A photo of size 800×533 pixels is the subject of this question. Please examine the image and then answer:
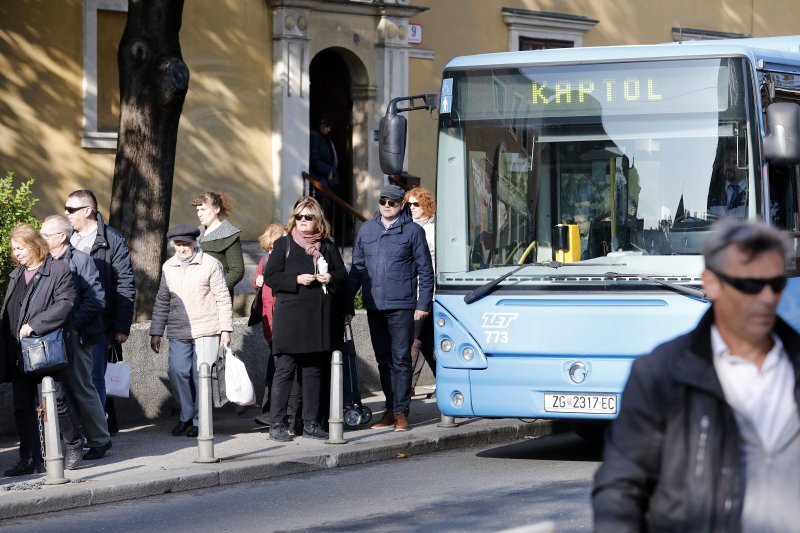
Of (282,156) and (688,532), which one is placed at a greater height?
(282,156)

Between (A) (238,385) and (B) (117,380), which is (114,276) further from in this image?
(A) (238,385)

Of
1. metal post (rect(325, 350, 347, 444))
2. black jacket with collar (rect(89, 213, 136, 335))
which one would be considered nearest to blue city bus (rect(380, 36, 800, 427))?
metal post (rect(325, 350, 347, 444))

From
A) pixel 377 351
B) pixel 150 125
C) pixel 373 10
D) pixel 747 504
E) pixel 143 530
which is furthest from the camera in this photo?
pixel 373 10

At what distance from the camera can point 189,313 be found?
11578mm

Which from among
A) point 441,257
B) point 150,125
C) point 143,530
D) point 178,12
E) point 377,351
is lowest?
point 143,530

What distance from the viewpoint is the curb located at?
29.6 feet

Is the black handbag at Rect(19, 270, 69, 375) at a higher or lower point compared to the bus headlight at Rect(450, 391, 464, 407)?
higher

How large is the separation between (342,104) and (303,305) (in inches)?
410

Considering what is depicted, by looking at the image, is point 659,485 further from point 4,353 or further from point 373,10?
point 373,10

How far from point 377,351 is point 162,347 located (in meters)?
1.85

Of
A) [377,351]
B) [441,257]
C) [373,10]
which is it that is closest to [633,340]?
[441,257]

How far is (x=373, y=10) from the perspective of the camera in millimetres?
20750

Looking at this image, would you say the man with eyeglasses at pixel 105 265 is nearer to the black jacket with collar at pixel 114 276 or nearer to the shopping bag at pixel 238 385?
the black jacket with collar at pixel 114 276

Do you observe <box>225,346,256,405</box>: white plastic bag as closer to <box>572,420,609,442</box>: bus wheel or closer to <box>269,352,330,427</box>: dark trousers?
<box>269,352,330,427</box>: dark trousers
